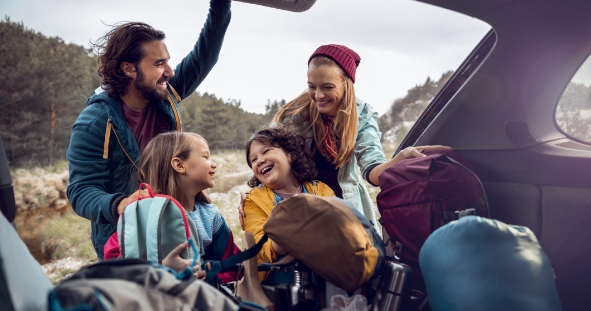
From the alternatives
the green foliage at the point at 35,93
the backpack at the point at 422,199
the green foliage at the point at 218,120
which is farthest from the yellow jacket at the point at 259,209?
the green foliage at the point at 35,93

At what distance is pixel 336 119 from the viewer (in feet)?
8.40

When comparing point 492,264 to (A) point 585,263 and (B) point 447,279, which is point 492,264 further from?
(A) point 585,263

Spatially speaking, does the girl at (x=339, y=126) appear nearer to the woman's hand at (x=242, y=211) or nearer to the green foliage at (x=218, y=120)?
the woman's hand at (x=242, y=211)

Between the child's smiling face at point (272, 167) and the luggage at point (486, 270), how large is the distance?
0.91 m

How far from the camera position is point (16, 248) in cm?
110

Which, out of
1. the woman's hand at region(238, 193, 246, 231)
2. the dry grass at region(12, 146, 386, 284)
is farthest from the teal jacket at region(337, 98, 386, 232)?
the dry grass at region(12, 146, 386, 284)

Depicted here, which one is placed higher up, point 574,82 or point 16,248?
point 574,82

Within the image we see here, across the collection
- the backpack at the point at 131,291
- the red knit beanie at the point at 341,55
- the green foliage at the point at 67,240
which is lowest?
the green foliage at the point at 67,240

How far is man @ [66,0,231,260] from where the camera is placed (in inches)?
82.0

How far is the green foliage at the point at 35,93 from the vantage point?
20156 millimetres

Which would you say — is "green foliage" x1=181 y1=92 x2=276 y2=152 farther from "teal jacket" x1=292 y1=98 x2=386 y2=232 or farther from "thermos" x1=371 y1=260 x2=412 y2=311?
"thermos" x1=371 y1=260 x2=412 y2=311

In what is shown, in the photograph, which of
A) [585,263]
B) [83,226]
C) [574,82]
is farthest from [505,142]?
[83,226]

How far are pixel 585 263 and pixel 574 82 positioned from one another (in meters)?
0.92

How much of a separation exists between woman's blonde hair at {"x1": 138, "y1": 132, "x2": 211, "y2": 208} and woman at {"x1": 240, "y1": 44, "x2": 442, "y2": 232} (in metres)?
0.75
